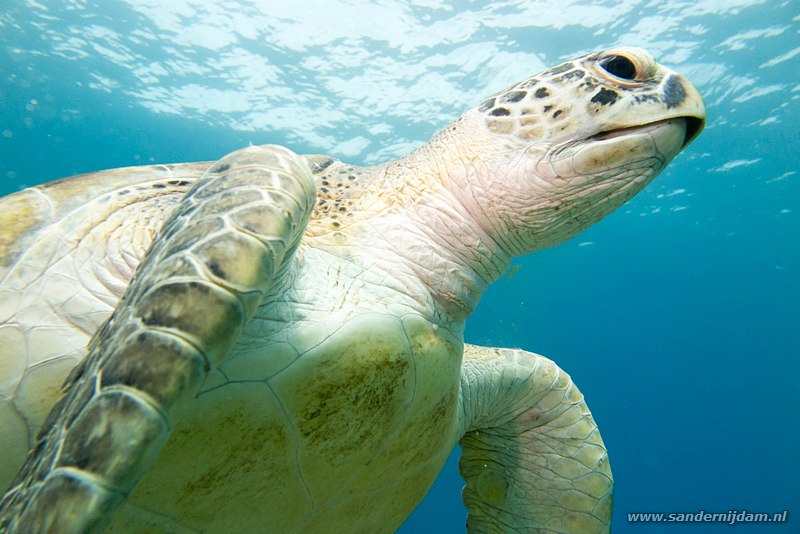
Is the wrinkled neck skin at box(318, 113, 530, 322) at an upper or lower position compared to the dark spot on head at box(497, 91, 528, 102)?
lower

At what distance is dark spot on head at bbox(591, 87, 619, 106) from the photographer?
147 cm

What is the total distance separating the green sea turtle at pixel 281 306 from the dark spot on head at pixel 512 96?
0.01 m

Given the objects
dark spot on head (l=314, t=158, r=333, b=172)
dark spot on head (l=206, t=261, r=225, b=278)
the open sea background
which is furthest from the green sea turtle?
the open sea background

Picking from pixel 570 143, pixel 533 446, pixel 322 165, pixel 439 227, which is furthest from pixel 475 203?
pixel 533 446

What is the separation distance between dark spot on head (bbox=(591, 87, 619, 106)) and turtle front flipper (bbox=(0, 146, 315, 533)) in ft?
3.86

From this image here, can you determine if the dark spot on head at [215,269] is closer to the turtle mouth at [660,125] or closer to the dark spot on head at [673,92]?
the turtle mouth at [660,125]

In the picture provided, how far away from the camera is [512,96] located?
1.72m

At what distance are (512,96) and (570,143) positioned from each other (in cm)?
36

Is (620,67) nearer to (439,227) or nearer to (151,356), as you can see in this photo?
(439,227)

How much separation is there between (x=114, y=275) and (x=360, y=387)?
0.81 m

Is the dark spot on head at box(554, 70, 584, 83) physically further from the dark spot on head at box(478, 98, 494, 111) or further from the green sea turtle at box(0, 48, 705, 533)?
the dark spot on head at box(478, 98, 494, 111)

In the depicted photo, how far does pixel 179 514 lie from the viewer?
4.01ft

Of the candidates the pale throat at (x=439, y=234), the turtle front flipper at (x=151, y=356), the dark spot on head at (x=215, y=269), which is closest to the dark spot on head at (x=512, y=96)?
the pale throat at (x=439, y=234)

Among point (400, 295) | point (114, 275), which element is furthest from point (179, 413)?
point (400, 295)
